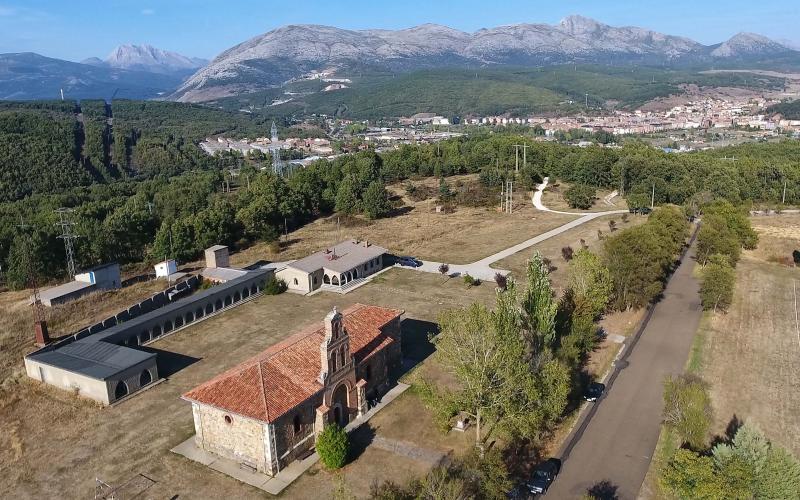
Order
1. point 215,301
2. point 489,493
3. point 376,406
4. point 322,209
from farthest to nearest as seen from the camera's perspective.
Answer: point 322,209 < point 215,301 < point 376,406 < point 489,493

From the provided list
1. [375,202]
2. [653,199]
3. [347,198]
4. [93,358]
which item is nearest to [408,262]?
[375,202]

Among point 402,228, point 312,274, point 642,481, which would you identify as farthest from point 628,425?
point 402,228

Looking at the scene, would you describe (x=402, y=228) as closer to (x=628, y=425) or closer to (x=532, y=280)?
(x=532, y=280)

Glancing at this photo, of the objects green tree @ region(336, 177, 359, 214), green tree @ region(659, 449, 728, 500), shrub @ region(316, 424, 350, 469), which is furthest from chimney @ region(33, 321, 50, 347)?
green tree @ region(336, 177, 359, 214)

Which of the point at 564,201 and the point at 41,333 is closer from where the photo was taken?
the point at 41,333

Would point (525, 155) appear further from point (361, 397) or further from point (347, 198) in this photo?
point (361, 397)

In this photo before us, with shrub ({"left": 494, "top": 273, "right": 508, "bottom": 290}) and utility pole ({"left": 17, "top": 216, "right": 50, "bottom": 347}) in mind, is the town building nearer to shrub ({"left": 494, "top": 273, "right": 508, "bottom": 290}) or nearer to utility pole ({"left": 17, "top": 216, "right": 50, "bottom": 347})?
shrub ({"left": 494, "top": 273, "right": 508, "bottom": 290})
